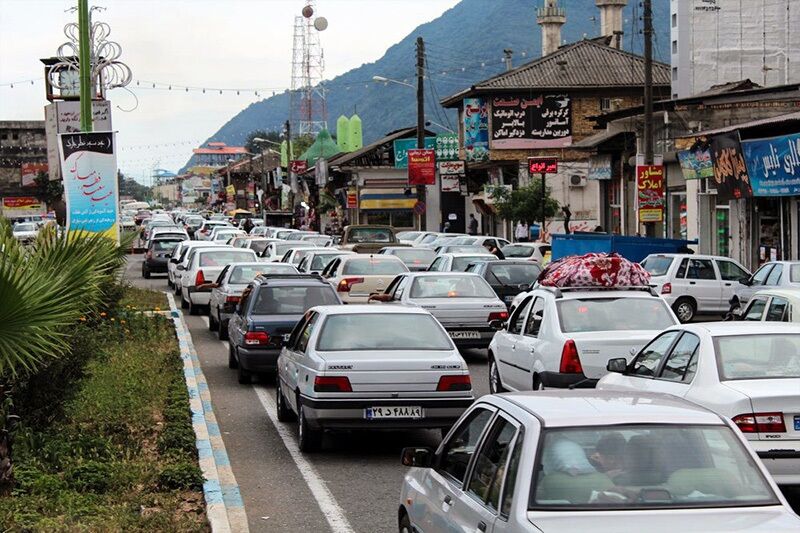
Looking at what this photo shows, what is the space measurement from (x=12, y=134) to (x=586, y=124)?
79.1 m

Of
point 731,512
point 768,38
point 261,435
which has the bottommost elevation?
point 261,435

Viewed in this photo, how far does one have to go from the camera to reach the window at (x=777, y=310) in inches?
712

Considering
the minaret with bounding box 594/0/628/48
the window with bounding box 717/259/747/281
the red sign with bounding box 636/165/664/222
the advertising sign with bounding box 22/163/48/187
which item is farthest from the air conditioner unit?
the advertising sign with bounding box 22/163/48/187

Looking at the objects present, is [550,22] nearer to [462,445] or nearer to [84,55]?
[84,55]

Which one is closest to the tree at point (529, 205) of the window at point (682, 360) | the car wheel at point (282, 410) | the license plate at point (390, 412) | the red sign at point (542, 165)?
the red sign at point (542, 165)

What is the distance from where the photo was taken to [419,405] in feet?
41.6

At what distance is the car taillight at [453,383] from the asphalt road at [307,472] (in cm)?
85

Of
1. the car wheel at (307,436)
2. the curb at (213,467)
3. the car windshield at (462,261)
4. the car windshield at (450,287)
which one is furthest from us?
the car windshield at (462,261)

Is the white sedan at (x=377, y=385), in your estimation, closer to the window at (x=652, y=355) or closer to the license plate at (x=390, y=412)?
the license plate at (x=390, y=412)

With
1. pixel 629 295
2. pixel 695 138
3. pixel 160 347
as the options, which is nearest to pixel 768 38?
pixel 695 138

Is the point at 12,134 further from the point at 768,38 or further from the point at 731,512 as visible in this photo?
the point at 731,512

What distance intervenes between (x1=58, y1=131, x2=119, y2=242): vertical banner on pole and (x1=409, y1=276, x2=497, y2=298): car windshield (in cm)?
533

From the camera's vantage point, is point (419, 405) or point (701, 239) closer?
point (419, 405)

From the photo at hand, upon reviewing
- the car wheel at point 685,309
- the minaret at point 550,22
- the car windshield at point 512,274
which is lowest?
the car wheel at point 685,309
